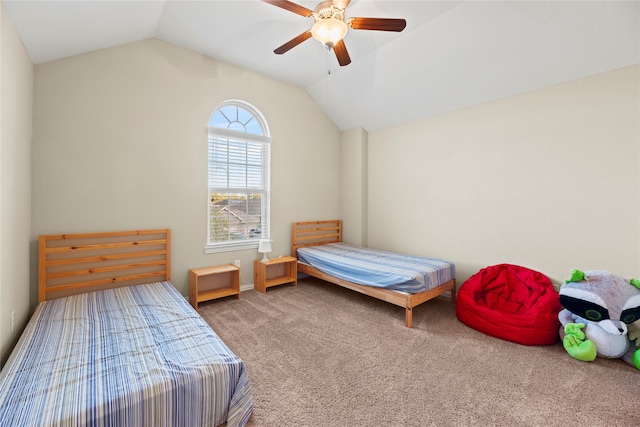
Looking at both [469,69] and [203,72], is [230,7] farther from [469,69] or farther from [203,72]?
[469,69]

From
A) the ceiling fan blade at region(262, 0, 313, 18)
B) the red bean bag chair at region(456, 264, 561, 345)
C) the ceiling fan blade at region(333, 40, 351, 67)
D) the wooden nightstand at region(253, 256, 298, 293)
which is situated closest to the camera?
the ceiling fan blade at region(262, 0, 313, 18)

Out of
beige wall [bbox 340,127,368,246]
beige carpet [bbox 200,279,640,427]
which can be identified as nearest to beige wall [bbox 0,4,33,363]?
beige carpet [bbox 200,279,640,427]

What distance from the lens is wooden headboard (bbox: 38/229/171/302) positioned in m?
2.56

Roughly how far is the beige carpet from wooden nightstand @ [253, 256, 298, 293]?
726mm

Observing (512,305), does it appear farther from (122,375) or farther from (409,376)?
(122,375)

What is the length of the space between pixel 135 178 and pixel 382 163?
3444 mm

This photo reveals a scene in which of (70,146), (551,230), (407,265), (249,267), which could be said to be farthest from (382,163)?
(70,146)

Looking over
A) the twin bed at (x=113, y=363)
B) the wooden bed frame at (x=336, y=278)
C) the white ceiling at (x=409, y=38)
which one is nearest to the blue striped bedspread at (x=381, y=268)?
the wooden bed frame at (x=336, y=278)

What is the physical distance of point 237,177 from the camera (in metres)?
3.83

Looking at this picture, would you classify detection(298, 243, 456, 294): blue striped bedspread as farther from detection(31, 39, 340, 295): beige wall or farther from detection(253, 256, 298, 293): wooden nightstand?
detection(31, 39, 340, 295): beige wall

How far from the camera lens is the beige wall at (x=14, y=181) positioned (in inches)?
68.0

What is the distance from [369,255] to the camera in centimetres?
389

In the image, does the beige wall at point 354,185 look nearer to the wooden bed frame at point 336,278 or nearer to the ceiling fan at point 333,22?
the wooden bed frame at point 336,278

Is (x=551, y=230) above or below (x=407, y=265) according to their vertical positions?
above
